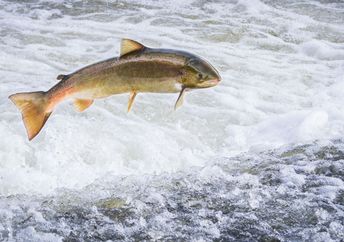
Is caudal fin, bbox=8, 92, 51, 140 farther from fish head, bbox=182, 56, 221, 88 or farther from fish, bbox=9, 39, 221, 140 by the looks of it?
fish head, bbox=182, 56, 221, 88

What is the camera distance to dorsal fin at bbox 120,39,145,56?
162 cm

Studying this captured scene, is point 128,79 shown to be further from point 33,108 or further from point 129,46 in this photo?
point 33,108

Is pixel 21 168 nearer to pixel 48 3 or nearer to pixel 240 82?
pixel 240 82

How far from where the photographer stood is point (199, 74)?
5.04 feet

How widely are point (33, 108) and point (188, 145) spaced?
2.78 m

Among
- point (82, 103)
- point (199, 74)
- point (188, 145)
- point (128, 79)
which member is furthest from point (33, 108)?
point (188, 145)

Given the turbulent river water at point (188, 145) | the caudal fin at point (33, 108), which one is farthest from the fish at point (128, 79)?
the turbulent river water at point (188, 145)

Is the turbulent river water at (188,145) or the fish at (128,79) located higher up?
the fish at (128,79)

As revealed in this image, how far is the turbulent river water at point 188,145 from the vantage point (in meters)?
3.01

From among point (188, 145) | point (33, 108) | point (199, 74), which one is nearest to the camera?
point (199, 74)

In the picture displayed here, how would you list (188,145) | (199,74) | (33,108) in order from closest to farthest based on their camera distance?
(199,74), (33,108), (188,145)

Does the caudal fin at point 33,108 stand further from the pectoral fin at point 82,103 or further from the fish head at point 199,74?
the fish head at point 199,74

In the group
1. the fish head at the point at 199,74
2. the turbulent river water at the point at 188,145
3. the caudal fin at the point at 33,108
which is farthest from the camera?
the turbulent river water at the point at 188,145

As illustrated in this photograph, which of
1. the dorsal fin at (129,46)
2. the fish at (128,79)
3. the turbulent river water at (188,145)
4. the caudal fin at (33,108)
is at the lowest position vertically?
the turbulent river water at (188,145)
